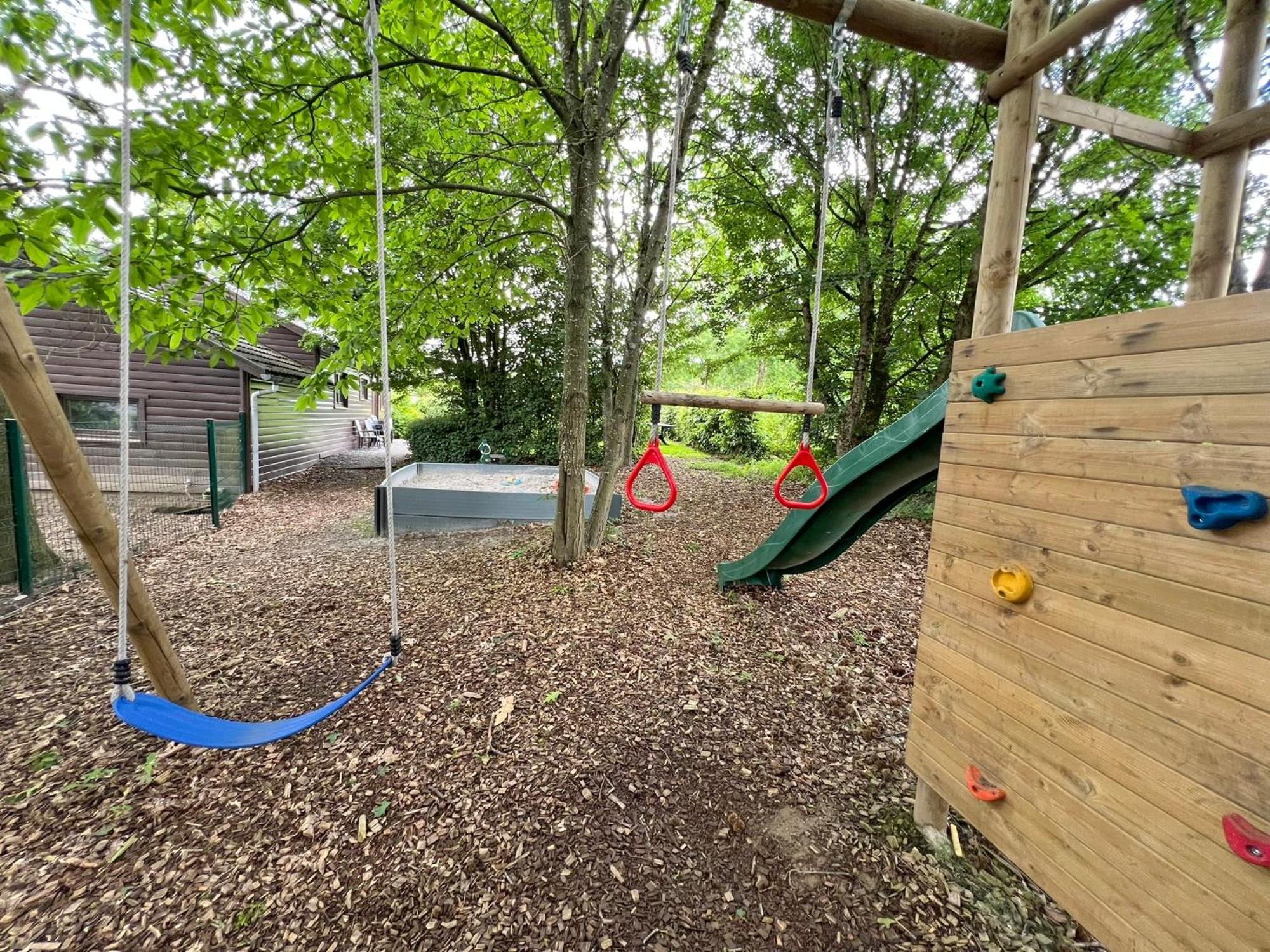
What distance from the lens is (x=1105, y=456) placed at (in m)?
1.36

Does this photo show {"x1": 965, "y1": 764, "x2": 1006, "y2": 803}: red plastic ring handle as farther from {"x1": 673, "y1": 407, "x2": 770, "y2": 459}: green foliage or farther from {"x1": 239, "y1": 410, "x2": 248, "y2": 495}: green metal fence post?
{"x1": 673, "y1": 407, "x2": 770, "y2": 459}: green foliage

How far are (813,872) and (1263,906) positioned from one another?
1.22 metres

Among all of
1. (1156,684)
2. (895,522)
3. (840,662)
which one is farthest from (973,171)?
(1156,684)

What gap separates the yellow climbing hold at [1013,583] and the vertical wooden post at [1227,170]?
1.65 m

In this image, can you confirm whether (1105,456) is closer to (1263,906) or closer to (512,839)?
(1263,906)

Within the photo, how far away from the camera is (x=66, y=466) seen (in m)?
1.97

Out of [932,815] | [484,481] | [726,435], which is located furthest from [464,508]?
[726,435]

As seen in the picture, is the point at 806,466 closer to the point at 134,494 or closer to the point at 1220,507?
the point at 1220,507

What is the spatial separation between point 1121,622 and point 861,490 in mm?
2098

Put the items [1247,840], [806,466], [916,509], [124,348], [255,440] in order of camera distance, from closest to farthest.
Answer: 1. [1247,840]
2. [124,348]
3. [806,466]
4. [916,509]
5. [255,440]

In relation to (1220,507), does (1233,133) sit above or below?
above

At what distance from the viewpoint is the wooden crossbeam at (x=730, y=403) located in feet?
7.24

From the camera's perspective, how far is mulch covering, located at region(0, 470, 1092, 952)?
1.72 meters

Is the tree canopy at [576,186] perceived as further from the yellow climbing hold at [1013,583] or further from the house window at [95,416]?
the house window at [95,416]
